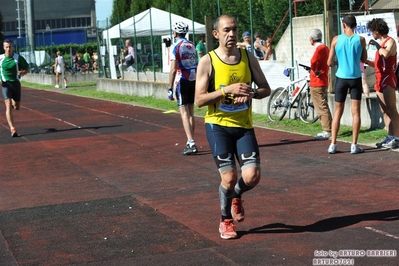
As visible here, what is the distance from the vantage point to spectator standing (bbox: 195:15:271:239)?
7.34 m

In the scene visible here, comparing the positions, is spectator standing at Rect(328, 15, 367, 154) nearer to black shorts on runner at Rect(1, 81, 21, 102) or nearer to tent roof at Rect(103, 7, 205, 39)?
black shorts on runner at Rect(1, 81, 21, 102)

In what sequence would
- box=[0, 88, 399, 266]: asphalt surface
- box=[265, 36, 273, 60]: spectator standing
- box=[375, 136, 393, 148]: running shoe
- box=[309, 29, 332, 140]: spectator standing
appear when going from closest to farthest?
box=[0, 88, 399, 266]: asphalt surface < box=[375, 136, 393, 148]: running shoe < box=[309, 29, 332, 140]: spectator standing < box=[265, 36, 273, 60]: spectator standing

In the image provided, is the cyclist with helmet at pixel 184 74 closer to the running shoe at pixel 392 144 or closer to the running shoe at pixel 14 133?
the running shoe at pixel 392 144

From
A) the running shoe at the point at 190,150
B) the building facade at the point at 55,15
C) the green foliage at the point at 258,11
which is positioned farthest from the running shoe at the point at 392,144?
the building facade at the point at 55,15

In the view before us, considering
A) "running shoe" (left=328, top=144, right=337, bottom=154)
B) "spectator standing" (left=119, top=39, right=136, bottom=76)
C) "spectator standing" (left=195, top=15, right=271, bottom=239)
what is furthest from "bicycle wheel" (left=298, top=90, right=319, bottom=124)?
"spectator standing" (left=119, top=39, right=136, bottom=76)

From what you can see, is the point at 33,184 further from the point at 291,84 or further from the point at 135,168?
the point at 291,84

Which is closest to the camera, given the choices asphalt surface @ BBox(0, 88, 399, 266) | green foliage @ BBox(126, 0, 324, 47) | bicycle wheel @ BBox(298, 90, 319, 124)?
asphalt surface @ BBox(0, 88, 399, 266)

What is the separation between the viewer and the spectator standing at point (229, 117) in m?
7.34

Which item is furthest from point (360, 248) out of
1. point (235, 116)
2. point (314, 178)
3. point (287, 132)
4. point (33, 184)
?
point (287, 132)

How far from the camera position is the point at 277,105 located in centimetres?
1712

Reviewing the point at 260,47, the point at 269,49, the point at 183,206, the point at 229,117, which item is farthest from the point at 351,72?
the point at 269,49

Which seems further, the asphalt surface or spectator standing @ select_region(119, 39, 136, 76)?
spectator standing @ select_region(119, 39, 136, 76)

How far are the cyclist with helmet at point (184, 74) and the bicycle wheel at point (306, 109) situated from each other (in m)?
3.73

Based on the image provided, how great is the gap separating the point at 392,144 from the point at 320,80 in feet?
8.26
